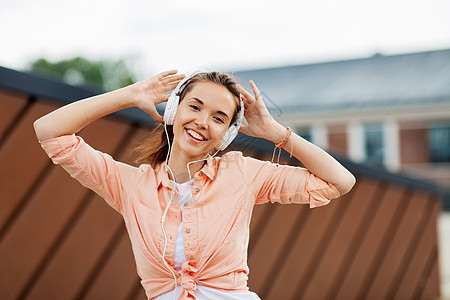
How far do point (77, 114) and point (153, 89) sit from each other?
0.82 ft

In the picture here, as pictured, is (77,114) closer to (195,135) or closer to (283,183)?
(195,135)

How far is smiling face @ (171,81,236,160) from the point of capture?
177cm

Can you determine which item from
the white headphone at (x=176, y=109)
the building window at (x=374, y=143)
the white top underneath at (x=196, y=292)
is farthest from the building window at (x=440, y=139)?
the white top underneath at (x=196, y=292)

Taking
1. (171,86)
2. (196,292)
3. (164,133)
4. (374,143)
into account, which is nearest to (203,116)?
(171,86)

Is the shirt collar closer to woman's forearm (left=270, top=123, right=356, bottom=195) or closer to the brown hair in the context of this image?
the brown hair

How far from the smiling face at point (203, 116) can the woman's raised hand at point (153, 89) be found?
0.24 ft

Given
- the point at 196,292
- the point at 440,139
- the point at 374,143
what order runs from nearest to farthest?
the point at 196,292
the point at 440,139
the point at 374,143

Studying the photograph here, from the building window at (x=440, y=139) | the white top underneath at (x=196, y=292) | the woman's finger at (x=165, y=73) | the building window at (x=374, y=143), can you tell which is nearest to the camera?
the white top underneath at (x=196, y=292)

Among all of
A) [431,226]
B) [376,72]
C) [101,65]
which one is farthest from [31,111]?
[101,65]

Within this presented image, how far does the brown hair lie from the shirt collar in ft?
0.21

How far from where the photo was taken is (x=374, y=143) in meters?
22.8

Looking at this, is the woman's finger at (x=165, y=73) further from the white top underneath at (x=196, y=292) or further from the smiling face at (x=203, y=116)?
the white top underneath at (x=196, y=292)

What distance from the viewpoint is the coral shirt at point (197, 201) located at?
173 cm

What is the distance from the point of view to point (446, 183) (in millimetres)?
21922
